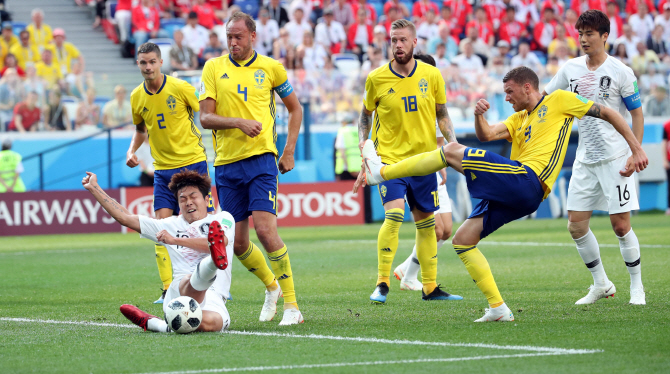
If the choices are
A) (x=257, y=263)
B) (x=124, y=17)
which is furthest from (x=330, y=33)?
(x=257, y=263)

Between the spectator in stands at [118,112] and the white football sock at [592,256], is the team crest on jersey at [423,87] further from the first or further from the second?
the spectator in stands at [118,112]

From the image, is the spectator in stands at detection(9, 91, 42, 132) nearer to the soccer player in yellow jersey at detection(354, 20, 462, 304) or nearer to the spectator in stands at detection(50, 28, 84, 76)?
the spectator in stands at detection(50, 28, 84, 76)

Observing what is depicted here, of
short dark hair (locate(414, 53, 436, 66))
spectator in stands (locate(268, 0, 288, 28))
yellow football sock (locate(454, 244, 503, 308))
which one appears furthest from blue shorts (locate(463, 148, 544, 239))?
spectator in stands (locate(268, 0, 288, 28))

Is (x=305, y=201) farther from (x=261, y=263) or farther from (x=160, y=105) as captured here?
(x=261, y=263)

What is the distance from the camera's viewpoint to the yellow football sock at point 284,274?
664 cm

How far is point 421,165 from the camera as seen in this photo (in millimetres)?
6281

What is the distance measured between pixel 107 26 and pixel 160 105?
643 inches

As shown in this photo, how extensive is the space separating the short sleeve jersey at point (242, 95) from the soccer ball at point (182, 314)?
4.09 feet

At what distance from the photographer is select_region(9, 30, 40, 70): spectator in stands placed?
2088 centimetres

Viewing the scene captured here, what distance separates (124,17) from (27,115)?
426 centimetres

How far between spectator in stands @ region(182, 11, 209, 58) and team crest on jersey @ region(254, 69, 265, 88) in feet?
50.4

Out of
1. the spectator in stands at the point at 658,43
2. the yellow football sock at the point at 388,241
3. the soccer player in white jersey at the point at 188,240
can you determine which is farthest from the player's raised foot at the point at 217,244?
the spectator in stands at the point at 658,43

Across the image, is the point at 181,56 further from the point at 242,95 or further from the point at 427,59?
the point at 242,95

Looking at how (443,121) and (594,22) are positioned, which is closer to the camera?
(594,22)
